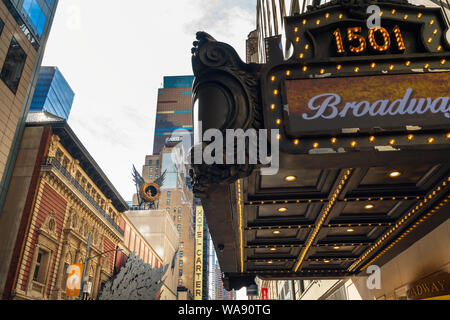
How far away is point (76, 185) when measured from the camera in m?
31.6

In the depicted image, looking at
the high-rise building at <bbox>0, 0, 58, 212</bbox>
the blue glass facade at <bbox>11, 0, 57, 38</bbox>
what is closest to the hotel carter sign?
the high-rise building at <bbox>0, 0, 58, 212</bbox>

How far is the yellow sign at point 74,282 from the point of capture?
24250 mm

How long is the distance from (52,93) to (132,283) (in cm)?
10801

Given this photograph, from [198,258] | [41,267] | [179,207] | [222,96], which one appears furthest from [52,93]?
[222,96]

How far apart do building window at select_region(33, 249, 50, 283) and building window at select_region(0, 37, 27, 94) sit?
14345mm

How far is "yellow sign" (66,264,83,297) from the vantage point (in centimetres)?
2425

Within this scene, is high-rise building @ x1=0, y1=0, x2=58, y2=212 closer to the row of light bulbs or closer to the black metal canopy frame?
the black metal canopy frame

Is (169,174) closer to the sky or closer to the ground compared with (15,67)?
closer to the sky

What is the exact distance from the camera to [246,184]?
781cm

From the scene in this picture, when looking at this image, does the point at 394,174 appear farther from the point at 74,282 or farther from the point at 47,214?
the point at 47,214

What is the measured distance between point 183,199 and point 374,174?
12635 cm

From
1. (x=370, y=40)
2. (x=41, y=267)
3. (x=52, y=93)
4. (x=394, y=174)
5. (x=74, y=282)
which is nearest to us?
(x=370, y=40)

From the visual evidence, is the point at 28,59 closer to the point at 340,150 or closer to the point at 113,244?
the point at 113,244
